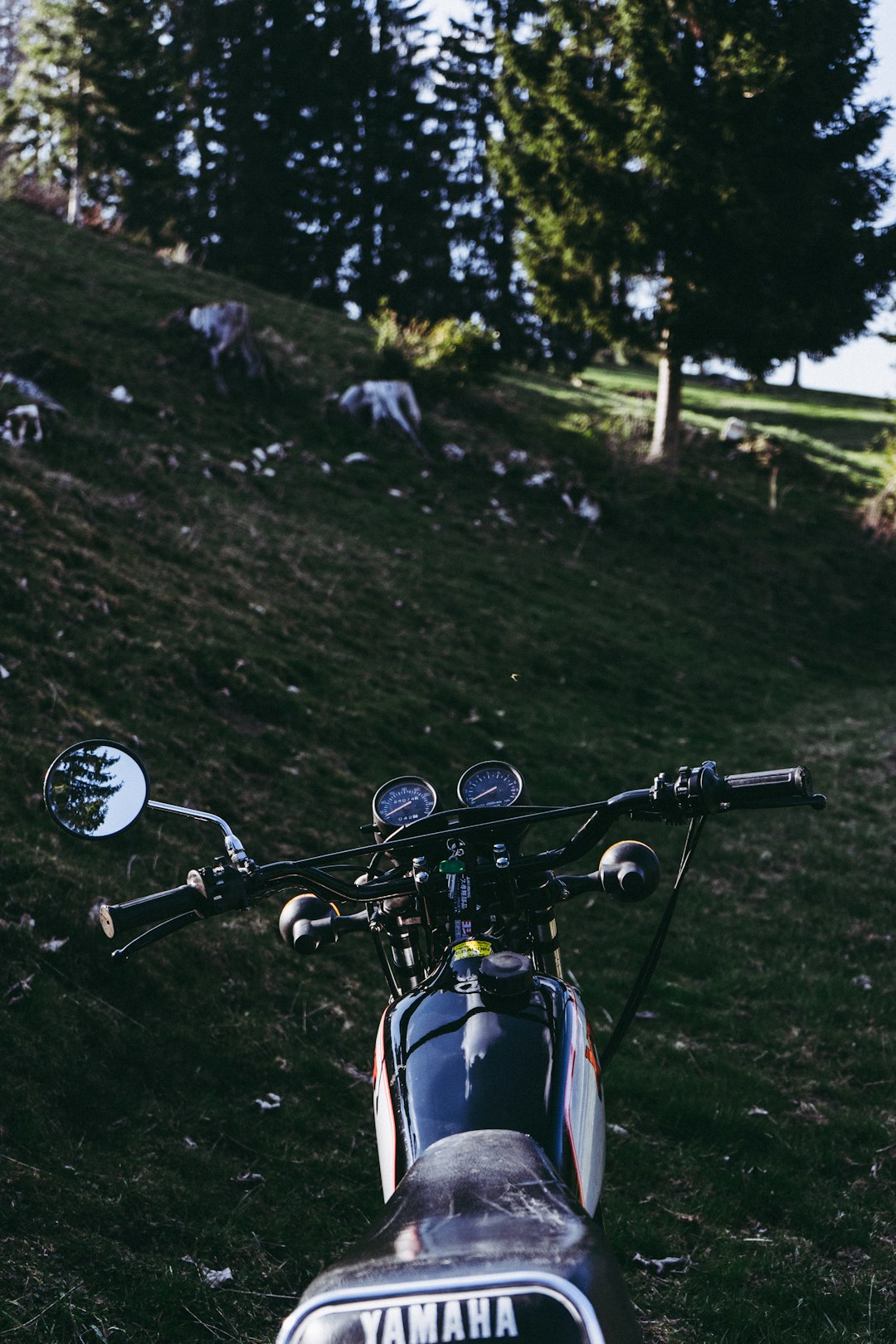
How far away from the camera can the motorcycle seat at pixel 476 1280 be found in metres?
1.29

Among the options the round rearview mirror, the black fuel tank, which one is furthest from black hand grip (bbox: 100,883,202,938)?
the black fuel tank

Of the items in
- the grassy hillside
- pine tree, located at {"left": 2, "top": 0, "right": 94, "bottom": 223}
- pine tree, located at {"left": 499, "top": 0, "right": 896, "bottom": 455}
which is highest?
pine tree, located at {"left": 2, "top": 0, "right": 94, "bottom": 223}

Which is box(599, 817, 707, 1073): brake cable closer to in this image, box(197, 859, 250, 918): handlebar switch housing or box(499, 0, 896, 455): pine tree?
box(197, 859, 250, 918): handlebar switch housing

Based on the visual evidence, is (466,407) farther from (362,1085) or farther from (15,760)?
(362,1085)

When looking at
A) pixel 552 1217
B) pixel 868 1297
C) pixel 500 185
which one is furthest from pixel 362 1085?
pixel 500 185

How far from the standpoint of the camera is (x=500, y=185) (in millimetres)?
20375

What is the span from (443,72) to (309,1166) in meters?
36.5

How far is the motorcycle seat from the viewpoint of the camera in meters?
1.29

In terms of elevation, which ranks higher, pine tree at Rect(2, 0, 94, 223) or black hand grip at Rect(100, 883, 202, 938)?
pine tree at Rect(2, 0, 94, 223)

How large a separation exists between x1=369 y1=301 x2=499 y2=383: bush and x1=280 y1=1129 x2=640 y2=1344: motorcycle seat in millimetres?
17939

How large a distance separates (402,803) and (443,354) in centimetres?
1668

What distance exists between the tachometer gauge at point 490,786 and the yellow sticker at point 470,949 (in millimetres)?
520

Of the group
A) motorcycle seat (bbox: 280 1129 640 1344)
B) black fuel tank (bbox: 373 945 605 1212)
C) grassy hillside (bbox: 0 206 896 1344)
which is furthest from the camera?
grassy hillside (bbox: 0 206 896 1344)

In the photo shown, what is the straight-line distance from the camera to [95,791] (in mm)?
2605
